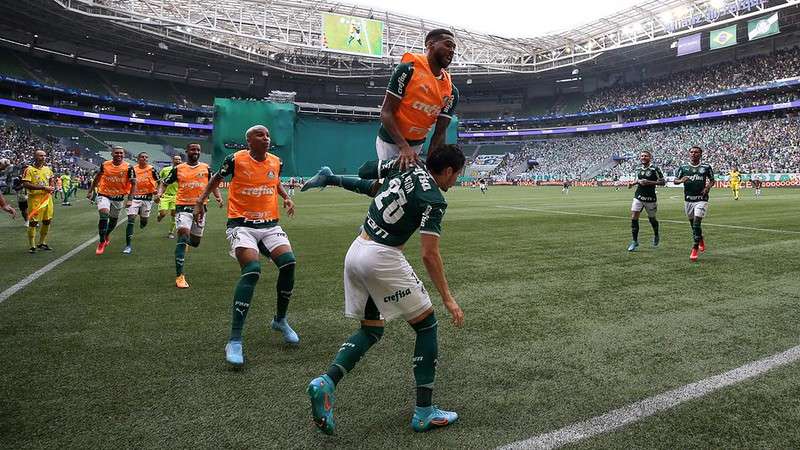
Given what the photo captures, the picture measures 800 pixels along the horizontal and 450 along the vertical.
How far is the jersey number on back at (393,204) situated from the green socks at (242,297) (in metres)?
1.79

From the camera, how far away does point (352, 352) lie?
306 cm

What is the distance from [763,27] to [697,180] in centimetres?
4903

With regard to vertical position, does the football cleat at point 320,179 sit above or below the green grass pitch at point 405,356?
above

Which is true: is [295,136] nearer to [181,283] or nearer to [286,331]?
[181,283]

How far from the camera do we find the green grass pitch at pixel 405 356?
2834 mm

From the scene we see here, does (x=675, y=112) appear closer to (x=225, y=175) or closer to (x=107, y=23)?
(x=107, y=23)

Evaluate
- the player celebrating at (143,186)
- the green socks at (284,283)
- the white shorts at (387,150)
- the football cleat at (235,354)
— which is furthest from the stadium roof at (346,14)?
the football cleat at (235,354)

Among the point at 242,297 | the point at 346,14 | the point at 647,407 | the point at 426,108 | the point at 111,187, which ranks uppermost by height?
the point at 346,14

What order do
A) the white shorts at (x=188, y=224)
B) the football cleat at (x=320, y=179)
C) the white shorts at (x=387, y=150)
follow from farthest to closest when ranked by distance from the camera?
the white shorts at (x=188, y=224), the football cleat at (x=320, y=179), the white shorts at (x=387, y=150)

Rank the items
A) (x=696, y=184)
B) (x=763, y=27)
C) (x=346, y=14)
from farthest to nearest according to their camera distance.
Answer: (x=346, y=14)
(x=763, y=27)
(x=696, y=184)

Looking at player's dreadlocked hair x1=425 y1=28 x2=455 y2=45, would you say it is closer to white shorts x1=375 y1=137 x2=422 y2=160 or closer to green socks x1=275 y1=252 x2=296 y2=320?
white shorts x1=375 y1=137 x2=422 y2=160

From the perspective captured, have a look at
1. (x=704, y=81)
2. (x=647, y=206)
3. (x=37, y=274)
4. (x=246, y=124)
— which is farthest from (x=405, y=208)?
(x=704, y=81)

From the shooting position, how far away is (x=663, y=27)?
51094 millimetres

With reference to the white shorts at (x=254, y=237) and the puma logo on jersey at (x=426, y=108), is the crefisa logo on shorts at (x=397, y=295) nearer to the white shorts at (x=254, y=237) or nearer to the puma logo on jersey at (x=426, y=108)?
the puma logo on jersey at (x=426, y=108)
